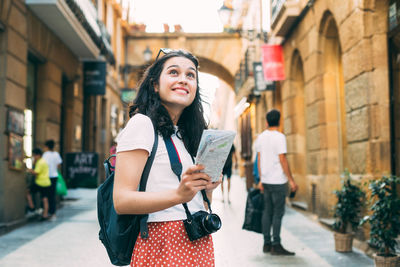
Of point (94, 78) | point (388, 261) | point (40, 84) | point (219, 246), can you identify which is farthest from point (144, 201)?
point (94, 78)

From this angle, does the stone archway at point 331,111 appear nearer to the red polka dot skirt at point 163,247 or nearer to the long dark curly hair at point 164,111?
the long dark curly hair at point 164,111

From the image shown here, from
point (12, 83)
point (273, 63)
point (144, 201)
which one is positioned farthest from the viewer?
point (273, 63)

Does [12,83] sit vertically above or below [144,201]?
above

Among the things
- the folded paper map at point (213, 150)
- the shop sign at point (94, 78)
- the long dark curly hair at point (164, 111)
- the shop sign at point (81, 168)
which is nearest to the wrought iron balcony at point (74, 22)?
the shop sign at point (94, 78)

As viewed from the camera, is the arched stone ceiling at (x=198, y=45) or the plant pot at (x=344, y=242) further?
the arched stone ceiling at (x=198, y=45)

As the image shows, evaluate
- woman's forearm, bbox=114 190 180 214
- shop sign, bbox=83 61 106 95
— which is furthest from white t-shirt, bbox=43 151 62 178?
woman's forearm, bbox=114 190 180 214

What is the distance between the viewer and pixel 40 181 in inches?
417

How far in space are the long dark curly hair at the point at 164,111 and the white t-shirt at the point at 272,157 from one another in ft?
14.2

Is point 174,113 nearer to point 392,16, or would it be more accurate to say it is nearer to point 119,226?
point 119,226

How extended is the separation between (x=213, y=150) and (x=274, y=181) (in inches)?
195

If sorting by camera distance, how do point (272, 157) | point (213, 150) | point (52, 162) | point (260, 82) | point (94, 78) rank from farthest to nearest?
point (94, 78) → point (260, 82) → point (52, 162) → point (272, 157) → point (213, 150)

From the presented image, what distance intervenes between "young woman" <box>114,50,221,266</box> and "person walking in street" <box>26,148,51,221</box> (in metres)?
8.76

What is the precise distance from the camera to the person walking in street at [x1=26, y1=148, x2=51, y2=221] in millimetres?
10461

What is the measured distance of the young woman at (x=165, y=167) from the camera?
1.89 meters
